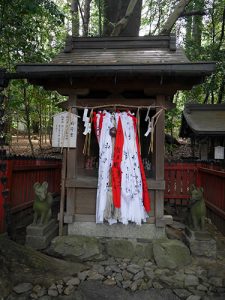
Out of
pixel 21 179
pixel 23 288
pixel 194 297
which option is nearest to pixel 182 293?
pixel 194 297

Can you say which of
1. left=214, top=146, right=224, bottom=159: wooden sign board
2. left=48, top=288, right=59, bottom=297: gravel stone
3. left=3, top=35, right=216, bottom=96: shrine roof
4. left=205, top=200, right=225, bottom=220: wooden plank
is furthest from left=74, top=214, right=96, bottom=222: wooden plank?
left=214, top=146, right=224, bottom=159: wooden sign board

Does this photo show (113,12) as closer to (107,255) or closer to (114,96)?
(114,96)

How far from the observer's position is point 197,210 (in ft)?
18.2

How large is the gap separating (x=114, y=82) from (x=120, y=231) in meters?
3.00

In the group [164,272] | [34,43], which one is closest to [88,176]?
[164,272]

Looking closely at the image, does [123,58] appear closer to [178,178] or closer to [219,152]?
[178,178]

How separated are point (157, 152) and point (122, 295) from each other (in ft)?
8.95

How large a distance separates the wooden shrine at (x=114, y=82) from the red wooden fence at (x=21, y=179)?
1.17 metres

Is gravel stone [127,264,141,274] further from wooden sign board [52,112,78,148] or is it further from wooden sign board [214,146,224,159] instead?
wooden sign board [214,146,224,159]

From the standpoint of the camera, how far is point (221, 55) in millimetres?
14430

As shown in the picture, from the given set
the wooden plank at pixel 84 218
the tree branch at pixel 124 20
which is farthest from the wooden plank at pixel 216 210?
the tree branch at pixel 124 20

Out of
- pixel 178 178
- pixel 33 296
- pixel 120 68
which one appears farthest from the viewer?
pixel 178 178

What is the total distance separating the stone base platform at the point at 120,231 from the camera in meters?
5.59

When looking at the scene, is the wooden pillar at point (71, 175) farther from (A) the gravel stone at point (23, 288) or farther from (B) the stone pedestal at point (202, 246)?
(B) the stone pedestal at point (202, 246)
